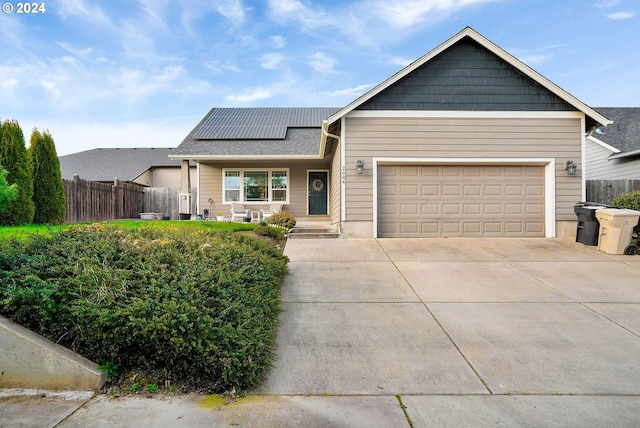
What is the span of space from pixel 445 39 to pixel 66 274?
31.2ft

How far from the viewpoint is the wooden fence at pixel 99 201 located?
37.9 ft

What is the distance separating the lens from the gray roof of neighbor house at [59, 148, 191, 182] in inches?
884

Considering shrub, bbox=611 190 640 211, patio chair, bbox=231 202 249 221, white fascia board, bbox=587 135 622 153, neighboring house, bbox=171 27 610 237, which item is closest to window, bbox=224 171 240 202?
patio chair, bbox=231 202 249 221

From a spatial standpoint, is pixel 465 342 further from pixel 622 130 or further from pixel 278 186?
pixel 622 130

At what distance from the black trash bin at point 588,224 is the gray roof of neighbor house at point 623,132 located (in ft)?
20.5

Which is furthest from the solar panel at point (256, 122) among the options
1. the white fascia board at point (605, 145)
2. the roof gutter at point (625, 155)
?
the roof gutter at point (625, 155)

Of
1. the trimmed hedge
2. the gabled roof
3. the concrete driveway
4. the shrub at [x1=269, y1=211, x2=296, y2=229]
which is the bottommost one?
the concrete driveway

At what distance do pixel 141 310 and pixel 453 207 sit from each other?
839 centimetres

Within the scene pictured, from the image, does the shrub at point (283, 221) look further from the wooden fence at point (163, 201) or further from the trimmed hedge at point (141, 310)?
the trimmed hedge at point (141, 310)

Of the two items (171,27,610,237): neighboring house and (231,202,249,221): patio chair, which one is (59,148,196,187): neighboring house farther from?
(171,27,610,237): neighboring house

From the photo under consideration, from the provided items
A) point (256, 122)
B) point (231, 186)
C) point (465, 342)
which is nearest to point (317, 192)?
point (231, 186)

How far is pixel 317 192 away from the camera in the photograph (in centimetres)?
1447

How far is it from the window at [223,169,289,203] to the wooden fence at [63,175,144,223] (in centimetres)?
443

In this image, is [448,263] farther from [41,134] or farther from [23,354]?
[41,134]
